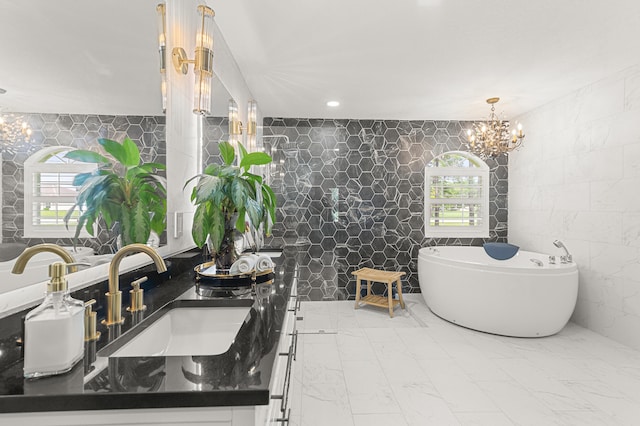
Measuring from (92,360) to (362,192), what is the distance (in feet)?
13.0

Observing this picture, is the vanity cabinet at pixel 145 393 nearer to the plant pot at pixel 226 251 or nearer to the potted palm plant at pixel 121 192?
the potted palm plant at pixel 121 192

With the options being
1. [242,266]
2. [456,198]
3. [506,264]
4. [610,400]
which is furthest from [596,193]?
[242,266]

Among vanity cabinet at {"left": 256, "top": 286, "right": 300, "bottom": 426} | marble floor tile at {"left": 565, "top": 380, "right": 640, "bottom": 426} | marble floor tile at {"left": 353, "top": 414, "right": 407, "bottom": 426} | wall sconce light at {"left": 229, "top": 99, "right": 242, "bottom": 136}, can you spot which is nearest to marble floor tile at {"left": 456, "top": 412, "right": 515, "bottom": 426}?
marble floor tile at {"left": 353, "top": 414, "right": 407, "bottom": 426}

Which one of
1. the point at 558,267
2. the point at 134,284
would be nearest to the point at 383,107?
the point at 558,267

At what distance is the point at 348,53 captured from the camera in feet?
8.74

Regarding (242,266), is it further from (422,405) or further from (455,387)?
(455,387)

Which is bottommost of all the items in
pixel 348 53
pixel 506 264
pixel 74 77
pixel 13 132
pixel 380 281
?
pixel 380 281

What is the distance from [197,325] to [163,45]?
1.19 metres

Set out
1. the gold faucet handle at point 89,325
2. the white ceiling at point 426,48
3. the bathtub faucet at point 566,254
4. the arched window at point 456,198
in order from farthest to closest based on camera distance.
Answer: the arched window at point 456,198
the bathtub faucet at point 566,254
the white ceiling at point 426,48
the gold faucet handle at point 89,325

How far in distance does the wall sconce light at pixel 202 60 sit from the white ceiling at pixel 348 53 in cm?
29

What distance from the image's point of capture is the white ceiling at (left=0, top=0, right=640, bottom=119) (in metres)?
0.88

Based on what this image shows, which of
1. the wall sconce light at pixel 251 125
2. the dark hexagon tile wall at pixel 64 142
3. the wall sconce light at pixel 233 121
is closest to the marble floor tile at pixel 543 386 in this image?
the dark hexagon tile wall at pixel 64 142

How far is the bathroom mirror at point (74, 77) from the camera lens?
76cm

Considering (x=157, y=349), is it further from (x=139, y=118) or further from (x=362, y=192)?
(x=362, y=192)
